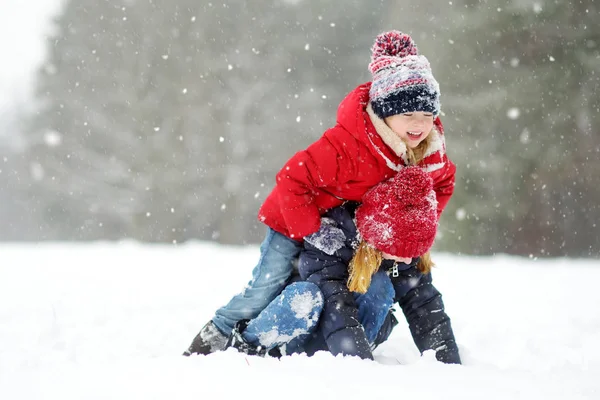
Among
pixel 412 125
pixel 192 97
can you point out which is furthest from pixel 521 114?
pixel 192 97

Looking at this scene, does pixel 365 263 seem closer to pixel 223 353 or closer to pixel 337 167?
pixel 337 167

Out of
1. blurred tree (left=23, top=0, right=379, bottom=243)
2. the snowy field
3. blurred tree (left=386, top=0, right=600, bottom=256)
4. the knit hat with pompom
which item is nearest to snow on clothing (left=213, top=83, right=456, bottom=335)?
the knit hat with pompom

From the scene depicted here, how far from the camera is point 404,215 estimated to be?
8.41 feet

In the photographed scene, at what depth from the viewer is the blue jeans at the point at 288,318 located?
2662 millimetres

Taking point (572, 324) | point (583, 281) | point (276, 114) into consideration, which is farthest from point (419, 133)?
point (276, 114)

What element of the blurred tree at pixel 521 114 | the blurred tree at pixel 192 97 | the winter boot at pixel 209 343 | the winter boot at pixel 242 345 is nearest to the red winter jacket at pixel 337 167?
the winter boot at pixel 242 345

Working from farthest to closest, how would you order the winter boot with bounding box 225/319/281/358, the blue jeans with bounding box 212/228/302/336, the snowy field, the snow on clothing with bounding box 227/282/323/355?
the blue jeans with bounding box 212/228/302/336
the winter boot with bounding box 225/319/281/358
the snow on clothing with bounding box 227/282/323/355
the snowy field

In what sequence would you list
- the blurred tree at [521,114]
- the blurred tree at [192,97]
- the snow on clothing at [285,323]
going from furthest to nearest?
the blurred tree at [192,97] < the blurred tree at [521,114] < the snow on clothing at [285,323]

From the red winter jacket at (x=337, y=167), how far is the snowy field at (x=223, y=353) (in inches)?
28.4

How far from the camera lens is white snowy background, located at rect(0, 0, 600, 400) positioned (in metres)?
1.85

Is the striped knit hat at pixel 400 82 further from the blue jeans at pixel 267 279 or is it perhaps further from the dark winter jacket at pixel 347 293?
the blue jeans at pixel 267 279

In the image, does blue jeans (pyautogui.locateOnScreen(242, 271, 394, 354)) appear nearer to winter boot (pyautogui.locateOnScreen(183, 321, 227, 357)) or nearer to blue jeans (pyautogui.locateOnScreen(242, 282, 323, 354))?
blue jeans (pyautogui.locateOnScreen(242, 282, 323, 354))

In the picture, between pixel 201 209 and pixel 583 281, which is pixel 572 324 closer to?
pixel 583 281

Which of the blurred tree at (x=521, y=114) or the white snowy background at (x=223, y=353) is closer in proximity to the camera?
the white snowy background at (x=223, y=353)
